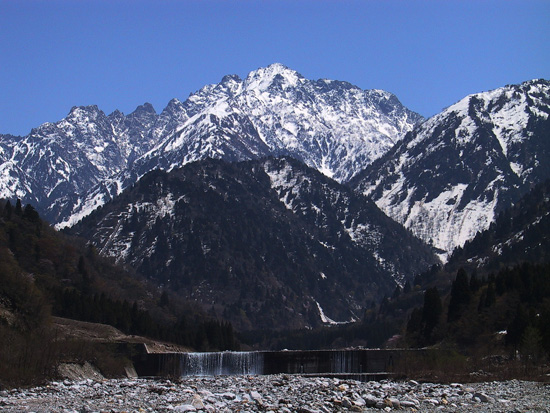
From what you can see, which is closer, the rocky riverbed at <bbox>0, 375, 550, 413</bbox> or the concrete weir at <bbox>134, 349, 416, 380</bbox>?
the rocky riverbed at <bbox>0, 375, 550, 413</bbox>

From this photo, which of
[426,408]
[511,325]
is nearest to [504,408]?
[426,408]

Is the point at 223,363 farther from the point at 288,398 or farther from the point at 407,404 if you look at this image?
the point at 407,404

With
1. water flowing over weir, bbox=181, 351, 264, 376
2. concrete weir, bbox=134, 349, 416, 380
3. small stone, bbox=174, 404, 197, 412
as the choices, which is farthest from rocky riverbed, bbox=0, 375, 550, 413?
water flowing over weir, bbox=181, 351, 264, 376

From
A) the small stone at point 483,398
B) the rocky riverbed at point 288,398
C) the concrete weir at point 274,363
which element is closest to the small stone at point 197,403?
the rocky riverbed at point 288,398

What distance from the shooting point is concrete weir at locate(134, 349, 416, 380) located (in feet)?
484

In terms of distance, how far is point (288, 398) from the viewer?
81625 mm

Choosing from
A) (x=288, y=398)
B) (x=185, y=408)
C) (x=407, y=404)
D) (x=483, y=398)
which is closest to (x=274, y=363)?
(x=288, y=398)

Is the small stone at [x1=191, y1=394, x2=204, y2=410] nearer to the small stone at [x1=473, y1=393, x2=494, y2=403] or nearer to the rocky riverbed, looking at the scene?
the rocky riverbed

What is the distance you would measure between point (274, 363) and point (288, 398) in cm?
7512

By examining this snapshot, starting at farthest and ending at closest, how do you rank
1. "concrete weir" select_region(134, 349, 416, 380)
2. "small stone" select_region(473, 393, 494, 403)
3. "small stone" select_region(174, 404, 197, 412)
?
"concrete weir" select_region(134, 349, 416, 380), "small stone" select_region(473, 393, 494, 403), "small stone" select_region(174, 404, 197, 412)

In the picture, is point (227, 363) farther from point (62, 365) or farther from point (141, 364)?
point (62, 365)

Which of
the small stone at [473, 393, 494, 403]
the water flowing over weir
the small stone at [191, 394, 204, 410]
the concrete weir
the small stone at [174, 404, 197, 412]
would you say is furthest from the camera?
the water flowing over weir

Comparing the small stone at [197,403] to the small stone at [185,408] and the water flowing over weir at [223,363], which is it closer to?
the small stone at [185,408]

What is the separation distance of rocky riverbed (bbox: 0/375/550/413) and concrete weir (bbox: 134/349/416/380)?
165 feet
